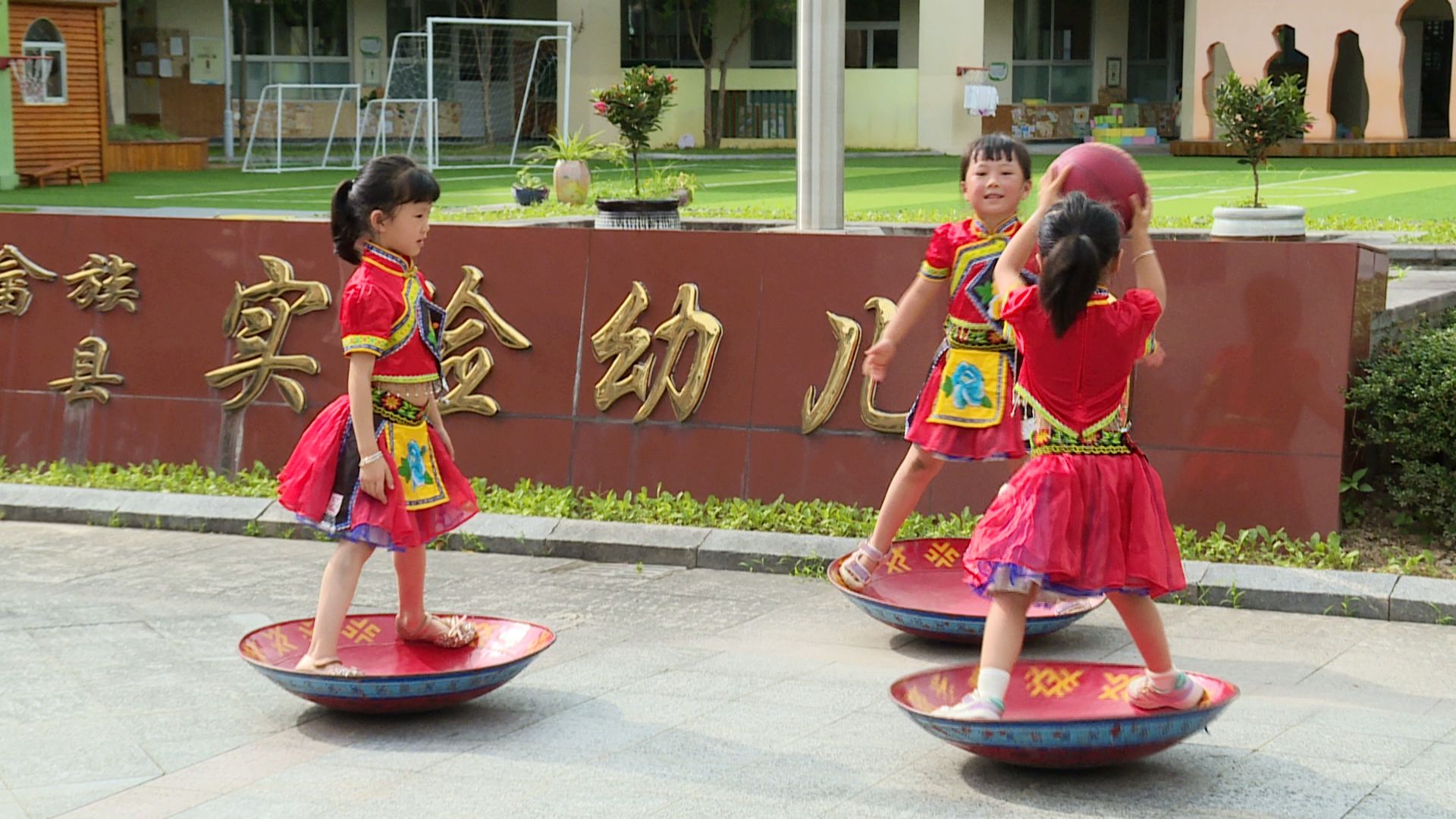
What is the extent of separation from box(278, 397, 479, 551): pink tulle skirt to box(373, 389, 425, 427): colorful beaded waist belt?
2 cm

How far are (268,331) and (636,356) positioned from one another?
191 centimetres

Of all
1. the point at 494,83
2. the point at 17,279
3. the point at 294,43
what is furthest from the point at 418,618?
the point at 494,83

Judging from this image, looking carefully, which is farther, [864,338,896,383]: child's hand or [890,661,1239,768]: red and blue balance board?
[864,338,896,383]: child's hand

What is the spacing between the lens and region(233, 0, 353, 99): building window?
3600 cm

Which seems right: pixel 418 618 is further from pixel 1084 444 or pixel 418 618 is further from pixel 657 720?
pixel 1084 444

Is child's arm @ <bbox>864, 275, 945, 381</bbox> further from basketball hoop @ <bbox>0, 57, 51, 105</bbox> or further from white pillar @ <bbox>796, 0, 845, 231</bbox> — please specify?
basketball hoop @ <bbox>0, 57, 51, 105</bbox>

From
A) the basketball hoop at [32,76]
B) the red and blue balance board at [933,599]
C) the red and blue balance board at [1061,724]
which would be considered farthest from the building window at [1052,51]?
the red and blue balance board at [1061,724]

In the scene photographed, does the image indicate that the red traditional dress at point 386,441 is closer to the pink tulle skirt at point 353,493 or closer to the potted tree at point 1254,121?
the pink tulle skirt at point 353,493

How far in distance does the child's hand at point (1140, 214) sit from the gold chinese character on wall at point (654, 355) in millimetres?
3262

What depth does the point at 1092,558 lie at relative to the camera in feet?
14.5

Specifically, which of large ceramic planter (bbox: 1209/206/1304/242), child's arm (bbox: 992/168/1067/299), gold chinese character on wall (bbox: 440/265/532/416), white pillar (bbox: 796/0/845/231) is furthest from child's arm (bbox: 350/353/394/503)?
large ceramic planter (bbox: 1209/206/1304/242)

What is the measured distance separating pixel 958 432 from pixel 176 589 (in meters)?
3.12

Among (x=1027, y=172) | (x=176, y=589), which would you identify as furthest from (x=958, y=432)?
(x=176, y=589)

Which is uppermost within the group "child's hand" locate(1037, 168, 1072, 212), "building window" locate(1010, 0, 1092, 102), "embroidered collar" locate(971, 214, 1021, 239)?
"building window" locate(1010, 0, 1092, 102)
